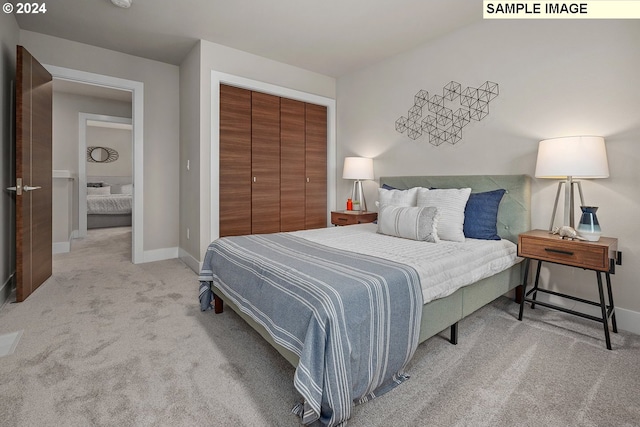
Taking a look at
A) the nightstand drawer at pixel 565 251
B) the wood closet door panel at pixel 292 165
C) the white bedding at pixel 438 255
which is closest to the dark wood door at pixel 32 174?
the white bedding at pixel 438 255

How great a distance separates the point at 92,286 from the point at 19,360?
1.42 m

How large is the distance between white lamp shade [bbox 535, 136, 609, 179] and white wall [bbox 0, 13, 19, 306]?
430 cm

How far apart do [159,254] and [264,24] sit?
10.1 ft

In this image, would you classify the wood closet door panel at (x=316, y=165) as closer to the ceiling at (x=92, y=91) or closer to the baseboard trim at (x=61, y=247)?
the ceiling at (x=92, y=91)

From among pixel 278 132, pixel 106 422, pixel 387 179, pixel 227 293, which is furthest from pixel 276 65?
pixel 106 422

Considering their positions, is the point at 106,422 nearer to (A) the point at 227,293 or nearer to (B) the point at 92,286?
(A) the point at 227,293

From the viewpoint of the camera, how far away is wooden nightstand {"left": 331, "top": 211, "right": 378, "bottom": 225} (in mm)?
3744

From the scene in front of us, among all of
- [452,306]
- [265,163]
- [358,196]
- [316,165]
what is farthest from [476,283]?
[316,165]

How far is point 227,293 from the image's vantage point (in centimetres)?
203

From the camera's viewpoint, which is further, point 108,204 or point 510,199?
point 108,204

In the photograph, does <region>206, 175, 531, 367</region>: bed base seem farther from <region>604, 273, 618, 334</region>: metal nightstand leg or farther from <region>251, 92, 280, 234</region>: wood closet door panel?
<region>251, 92, 280, 234</region>: wood closet door panel

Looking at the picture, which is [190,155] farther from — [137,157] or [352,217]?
[352,217]

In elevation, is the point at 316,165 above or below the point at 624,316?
above

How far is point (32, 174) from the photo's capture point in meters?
2.80
